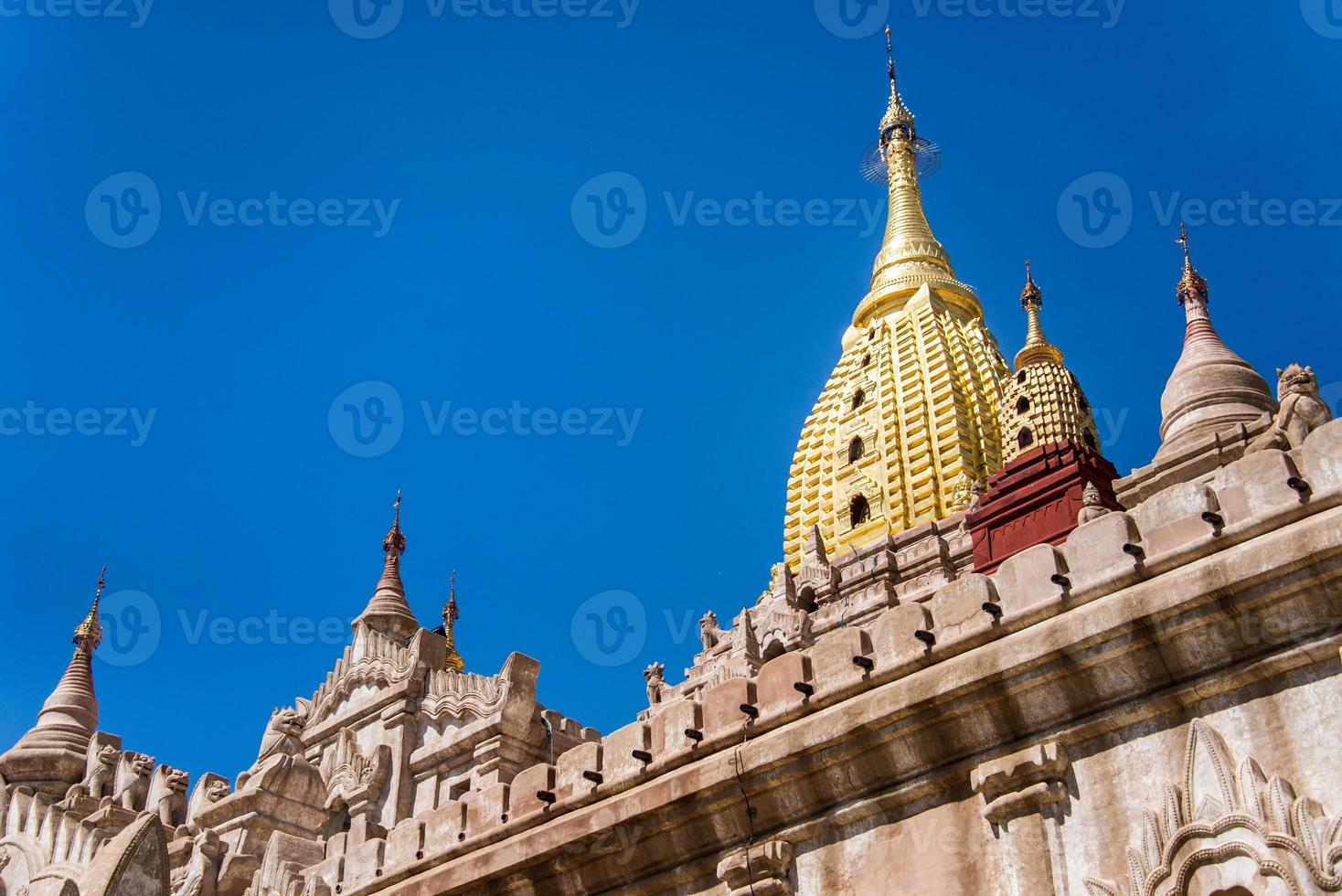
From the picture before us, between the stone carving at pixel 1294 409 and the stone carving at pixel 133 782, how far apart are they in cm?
2070

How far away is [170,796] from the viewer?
88.3 feet

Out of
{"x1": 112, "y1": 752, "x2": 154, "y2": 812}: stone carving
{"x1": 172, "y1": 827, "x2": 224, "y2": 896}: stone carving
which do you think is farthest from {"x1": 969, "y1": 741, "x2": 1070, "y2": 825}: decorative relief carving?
{"x1": 112, "y1": 752, "x2": 154, "y2": 812}: stone carving

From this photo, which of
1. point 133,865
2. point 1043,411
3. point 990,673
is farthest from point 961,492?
point 990,673

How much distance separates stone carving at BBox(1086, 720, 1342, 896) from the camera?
11.9m

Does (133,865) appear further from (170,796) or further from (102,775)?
(102,775)

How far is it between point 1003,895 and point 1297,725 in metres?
2.89

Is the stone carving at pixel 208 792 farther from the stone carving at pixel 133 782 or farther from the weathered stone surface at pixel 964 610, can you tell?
the weathered stone surface at pixel 964 610

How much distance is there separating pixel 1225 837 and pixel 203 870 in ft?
52.7

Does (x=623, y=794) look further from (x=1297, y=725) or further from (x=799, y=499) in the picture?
(x=799, y=499)

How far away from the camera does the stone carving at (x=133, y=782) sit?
95.7 ft

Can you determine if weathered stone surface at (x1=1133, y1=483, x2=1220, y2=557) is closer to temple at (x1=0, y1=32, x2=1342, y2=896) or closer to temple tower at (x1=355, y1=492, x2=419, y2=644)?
temple at (x1=0, y1=32, x2=1342, y2=896)

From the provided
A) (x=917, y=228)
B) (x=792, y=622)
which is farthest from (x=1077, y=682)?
(x=917, y=228)

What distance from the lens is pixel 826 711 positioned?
15.6 meters

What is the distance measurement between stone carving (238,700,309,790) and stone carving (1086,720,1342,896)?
21302 millimetres
